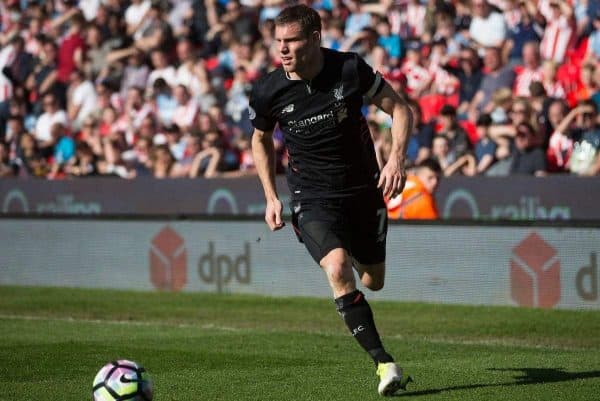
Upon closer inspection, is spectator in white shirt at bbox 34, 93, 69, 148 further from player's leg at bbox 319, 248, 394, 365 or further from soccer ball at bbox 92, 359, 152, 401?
soccer ball at bbox 92, 359, 152, 401

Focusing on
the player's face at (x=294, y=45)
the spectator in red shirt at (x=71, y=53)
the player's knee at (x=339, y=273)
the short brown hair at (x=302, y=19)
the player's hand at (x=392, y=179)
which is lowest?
the player's knee at (x=339, y=273)

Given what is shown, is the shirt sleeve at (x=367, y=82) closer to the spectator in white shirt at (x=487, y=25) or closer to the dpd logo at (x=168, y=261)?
the dpd logo at (x=168, y=261)

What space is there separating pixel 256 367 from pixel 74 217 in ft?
28.1

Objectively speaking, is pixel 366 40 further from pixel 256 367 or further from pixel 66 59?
pixel 256 367

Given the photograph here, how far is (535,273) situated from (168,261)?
213 inches

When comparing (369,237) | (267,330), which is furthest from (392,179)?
(267,330)

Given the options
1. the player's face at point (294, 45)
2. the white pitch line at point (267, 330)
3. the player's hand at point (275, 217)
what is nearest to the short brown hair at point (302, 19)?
the player's face at point (294, 45)

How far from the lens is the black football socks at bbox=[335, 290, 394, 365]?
795 cm

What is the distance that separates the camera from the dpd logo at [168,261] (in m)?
16.3

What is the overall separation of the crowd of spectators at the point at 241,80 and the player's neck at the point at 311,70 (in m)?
7.67

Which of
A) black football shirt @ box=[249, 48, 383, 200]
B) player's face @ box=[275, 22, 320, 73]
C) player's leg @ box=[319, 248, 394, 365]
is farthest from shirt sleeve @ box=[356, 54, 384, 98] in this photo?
player's leg @ box=[319, 248, 394, 365]

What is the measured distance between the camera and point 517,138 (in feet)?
52.3

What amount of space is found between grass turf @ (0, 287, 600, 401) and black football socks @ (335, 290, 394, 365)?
347mm

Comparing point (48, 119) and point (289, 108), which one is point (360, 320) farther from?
point (48, 119)
